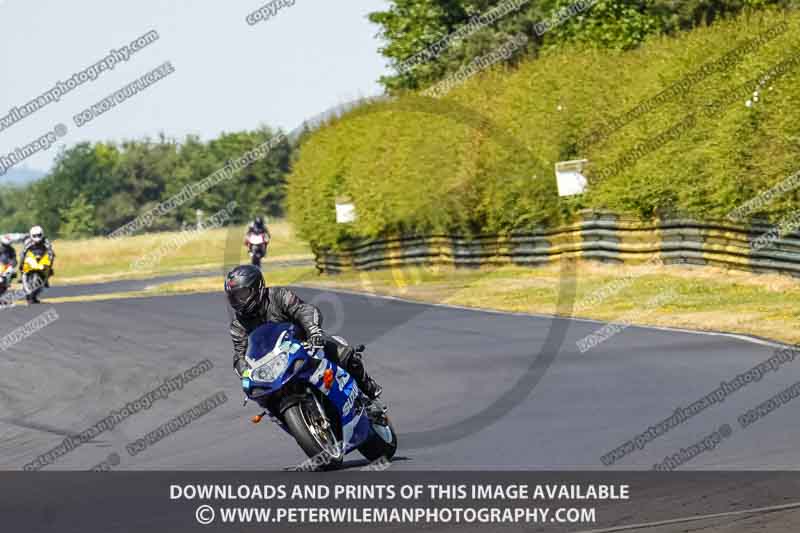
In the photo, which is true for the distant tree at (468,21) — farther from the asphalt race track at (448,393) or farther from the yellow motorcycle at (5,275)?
the asphalt race track at (448,393)

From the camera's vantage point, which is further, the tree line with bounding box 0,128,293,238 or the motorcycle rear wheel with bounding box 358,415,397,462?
the tree line with bounding box 0,128,293,238

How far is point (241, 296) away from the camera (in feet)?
33.6

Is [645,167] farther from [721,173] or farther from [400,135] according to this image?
[400,135]

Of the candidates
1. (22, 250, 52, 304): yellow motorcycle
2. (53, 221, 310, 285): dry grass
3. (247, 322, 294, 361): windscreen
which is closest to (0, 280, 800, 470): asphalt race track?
(247, 322, 294, 361): windscreen

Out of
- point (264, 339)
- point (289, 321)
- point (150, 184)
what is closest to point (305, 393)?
point (264, 339)

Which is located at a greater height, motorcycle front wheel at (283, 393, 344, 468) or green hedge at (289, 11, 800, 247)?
motorcycle front wheel at (283, 393, 344, 468)

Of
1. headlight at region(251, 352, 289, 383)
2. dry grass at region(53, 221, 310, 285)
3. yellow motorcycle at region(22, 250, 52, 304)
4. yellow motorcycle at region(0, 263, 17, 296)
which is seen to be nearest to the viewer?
headlight at region(251, 352, 289, 383)

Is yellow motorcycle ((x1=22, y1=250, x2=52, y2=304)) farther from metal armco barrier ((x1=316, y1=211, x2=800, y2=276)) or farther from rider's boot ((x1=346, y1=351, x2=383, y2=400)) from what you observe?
rider's boot ((x1=346, y1=351, x2=383, y2=400))

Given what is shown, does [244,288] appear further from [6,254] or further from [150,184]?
[150,184]

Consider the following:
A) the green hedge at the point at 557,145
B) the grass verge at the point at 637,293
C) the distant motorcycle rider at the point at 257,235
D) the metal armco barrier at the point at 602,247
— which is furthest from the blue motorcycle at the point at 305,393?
the distant motorcycle rider at the point at 257,235

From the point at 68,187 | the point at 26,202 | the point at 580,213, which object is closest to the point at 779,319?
the point at 580,213

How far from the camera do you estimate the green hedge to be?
2405cm

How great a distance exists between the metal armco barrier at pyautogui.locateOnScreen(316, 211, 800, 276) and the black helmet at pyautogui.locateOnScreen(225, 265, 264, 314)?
13.8 m

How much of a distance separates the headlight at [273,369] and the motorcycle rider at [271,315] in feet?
0.85
